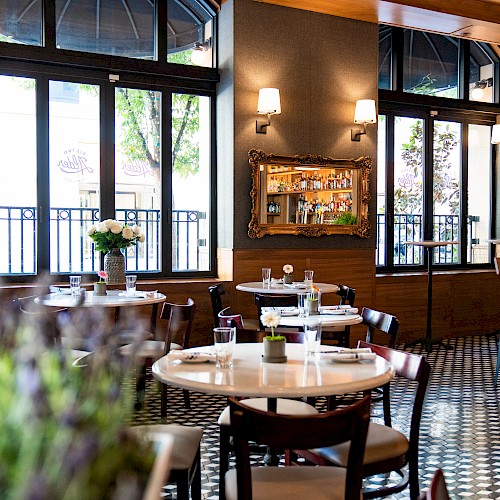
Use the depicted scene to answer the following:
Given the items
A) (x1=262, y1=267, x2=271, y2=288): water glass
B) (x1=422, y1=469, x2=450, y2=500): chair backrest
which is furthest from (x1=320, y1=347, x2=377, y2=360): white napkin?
(x1=262, y1=267, x2=271, y2=288): water glass

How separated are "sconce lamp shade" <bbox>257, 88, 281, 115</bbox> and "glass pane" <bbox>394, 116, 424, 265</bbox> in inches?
101

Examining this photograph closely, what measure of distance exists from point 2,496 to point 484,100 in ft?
34.7

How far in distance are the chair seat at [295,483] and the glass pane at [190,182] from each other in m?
5.33

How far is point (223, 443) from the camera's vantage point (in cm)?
314

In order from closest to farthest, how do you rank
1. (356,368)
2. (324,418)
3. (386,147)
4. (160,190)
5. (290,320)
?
(324,418) → (356,368) → (290,320) → (160,190) → (386,147)

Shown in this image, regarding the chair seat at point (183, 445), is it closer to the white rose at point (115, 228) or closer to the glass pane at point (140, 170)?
the white rose at point (115, 228)

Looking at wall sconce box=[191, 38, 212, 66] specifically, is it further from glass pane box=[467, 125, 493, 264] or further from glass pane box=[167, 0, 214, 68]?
glass pane box=[467, 125, 493, 264]

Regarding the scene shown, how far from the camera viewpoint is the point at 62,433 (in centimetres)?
73

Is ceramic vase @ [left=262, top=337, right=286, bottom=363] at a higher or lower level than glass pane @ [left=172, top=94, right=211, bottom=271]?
lower

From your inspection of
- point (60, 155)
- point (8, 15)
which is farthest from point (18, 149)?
point (8, 15)

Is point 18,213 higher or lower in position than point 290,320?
higher

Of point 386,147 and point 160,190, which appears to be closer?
point 160,190

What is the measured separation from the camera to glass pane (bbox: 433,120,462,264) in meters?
9.78

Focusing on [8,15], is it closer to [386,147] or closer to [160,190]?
[160,190]
